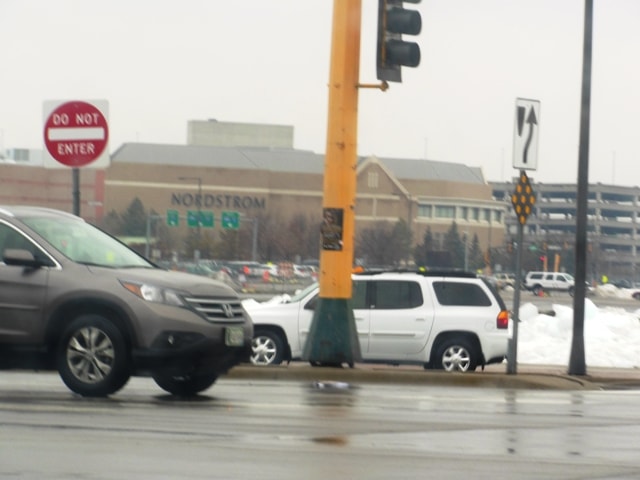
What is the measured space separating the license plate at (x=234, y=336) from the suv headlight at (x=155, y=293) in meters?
0.51

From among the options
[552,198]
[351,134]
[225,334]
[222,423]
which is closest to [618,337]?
[351,134]

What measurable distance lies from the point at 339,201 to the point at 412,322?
4.93 m

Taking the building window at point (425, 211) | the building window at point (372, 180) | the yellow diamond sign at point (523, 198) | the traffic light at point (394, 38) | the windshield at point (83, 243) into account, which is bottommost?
the windshield at point (83, 243)

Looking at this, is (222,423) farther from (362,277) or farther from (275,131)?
(275,131)

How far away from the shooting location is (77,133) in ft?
56.0

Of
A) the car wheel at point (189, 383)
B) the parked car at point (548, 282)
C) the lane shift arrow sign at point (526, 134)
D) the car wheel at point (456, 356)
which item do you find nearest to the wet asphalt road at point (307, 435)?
the car wheel at point (189, 383)

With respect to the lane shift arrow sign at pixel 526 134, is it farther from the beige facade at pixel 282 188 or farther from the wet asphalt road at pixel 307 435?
the beige facade at pixel 282 188

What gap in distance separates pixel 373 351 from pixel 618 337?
860 centimetres

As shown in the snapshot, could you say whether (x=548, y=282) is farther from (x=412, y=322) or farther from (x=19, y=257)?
(x=19, y=257)

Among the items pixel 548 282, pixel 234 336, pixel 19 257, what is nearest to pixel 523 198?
pixel 234 336

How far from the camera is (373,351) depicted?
22.2m

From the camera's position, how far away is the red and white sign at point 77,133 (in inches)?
667

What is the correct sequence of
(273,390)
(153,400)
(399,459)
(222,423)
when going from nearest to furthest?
(399,459), (222,423), (153,400), (273,390)

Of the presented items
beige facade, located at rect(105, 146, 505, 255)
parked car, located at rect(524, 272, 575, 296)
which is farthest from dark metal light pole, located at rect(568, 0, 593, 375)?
beige facade, located at rect(105, 146, 505, 255)
